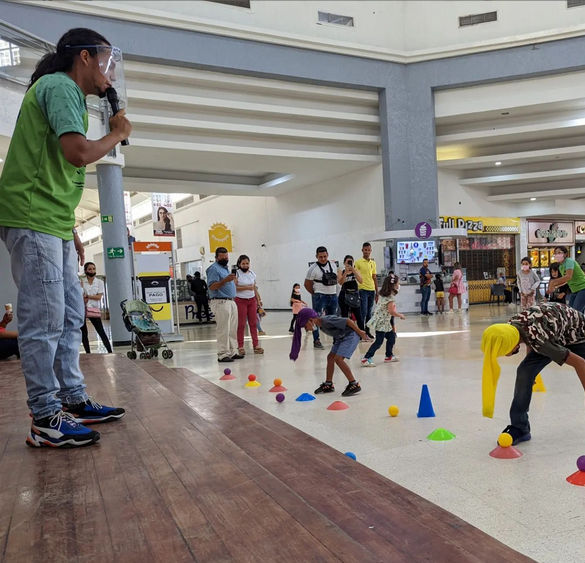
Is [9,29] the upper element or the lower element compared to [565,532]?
upper

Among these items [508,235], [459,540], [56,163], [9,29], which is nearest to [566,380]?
[459,540]

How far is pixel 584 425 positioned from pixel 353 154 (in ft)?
48.2

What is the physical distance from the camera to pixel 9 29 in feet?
A: 25.3

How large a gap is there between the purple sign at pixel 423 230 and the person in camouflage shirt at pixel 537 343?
13.0 metres

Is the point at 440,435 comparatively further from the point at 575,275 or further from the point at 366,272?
the point at 366,272

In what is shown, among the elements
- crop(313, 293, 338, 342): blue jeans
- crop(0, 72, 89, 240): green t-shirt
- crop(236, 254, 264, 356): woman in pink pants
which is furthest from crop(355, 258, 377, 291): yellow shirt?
crop(0, 72, 89, 240): green t-shirt

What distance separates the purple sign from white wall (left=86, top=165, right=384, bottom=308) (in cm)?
185

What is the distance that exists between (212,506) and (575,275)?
7.24 meters

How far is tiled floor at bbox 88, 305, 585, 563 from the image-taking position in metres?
2.34

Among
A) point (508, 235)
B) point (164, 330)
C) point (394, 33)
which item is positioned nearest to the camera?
point (164, 330)

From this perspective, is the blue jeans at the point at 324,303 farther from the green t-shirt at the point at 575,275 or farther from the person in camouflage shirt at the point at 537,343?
the person in camouflage shirt at the point at 537,343

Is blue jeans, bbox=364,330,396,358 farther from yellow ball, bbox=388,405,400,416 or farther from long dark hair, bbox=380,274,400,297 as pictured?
yellow ball, bbox=388,405,400,416

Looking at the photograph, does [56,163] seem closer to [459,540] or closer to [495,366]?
[459,540]

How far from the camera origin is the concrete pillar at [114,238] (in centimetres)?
1136
